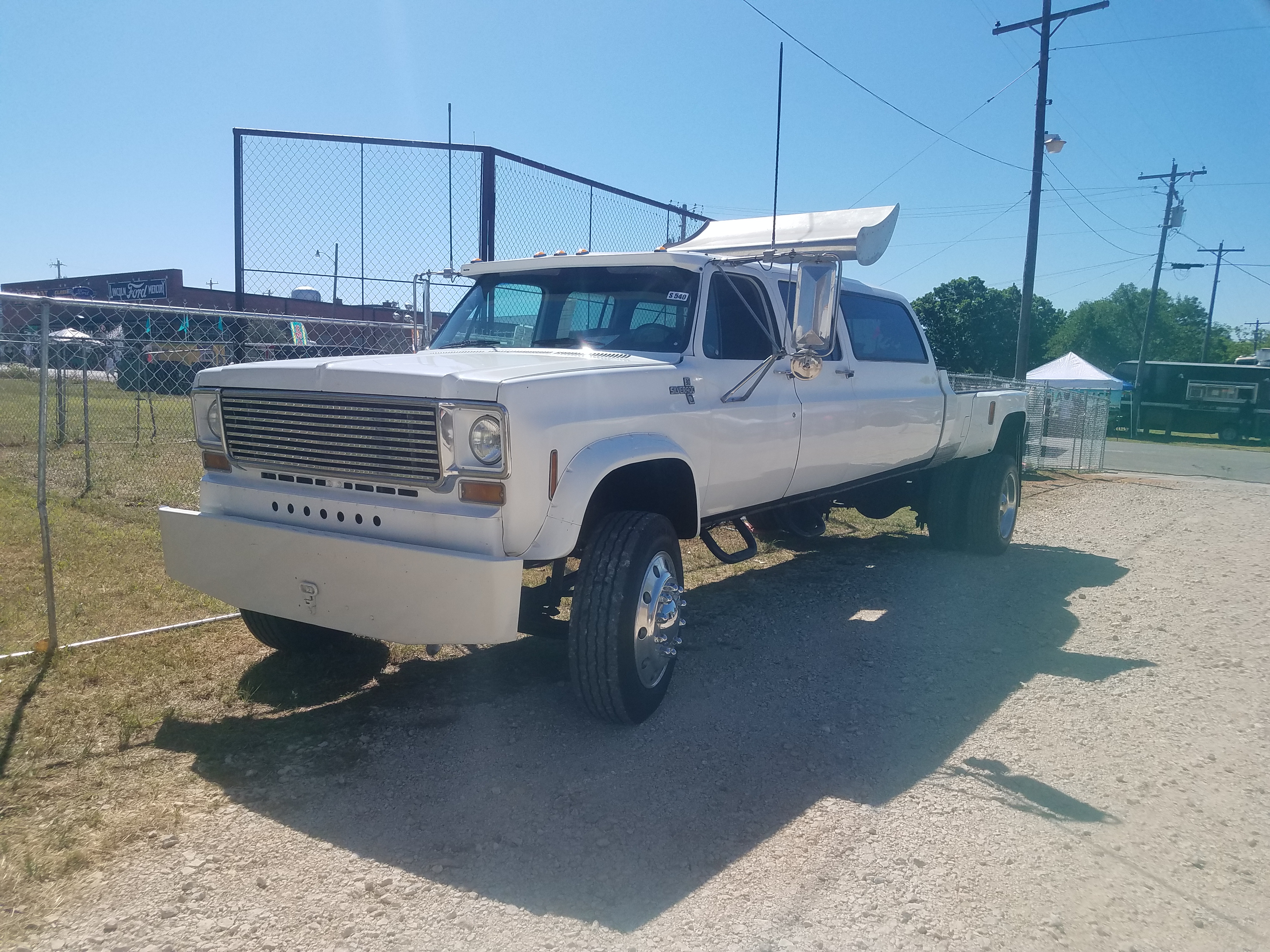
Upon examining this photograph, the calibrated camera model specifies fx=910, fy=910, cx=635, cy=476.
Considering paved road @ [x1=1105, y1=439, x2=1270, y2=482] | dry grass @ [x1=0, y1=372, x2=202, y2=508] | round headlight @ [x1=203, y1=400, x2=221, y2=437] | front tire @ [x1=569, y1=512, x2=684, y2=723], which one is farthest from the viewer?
paved road @ [x1=1105, y1=439, x2=1270, y2=482]

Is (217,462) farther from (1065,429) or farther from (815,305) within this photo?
(1065,429)

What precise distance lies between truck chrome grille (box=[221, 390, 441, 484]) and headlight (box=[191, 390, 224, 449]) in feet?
0.21

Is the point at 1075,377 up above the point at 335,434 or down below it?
above

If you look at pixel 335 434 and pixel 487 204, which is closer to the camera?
pixel 335 434

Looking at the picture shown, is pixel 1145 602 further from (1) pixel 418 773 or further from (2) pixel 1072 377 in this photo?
(2) pixel 1072 377

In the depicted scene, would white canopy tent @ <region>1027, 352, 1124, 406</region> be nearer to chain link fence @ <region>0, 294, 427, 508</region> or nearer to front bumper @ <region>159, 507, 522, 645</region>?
chain link fence @ <region>0, 294, 427, 508</region>

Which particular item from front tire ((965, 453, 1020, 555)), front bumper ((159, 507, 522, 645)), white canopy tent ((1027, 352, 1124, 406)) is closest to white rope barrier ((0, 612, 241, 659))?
front bumper ((159, 507, 522, 645))

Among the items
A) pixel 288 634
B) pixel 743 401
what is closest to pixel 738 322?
pixel 743 401

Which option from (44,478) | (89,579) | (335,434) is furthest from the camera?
(89,579)

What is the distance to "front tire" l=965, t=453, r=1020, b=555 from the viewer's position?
7.79 m

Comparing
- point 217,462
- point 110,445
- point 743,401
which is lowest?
point 110,445

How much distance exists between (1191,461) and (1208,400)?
12.8 m

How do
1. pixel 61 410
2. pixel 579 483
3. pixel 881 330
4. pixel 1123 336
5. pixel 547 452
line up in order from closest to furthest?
pixel 547 452 → pixel 579 483 → pixel 881 330 → pixel 61 410 → pixel 1123 336

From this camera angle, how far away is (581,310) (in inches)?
192
